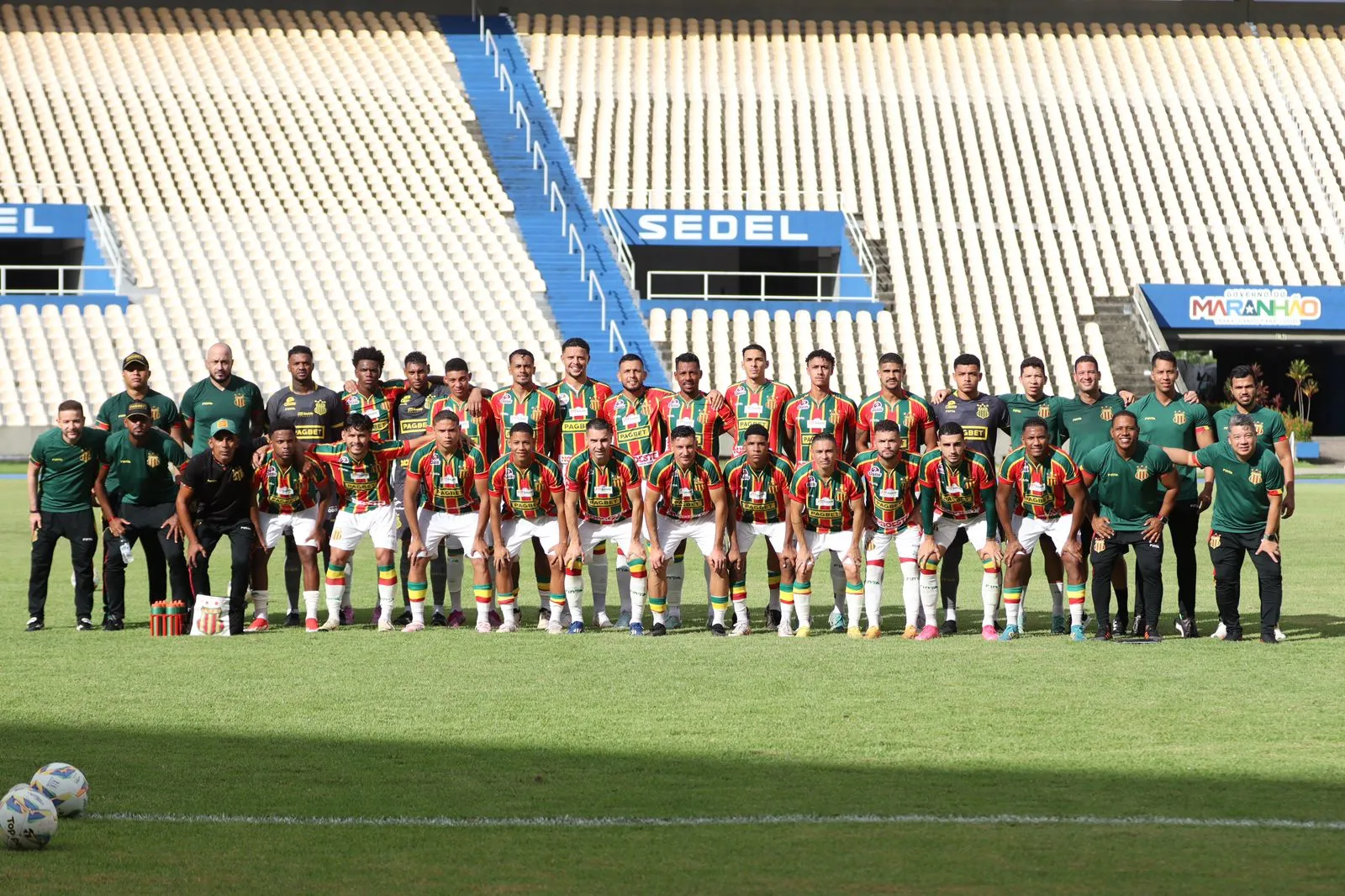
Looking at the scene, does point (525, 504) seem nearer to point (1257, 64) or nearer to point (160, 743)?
point (160, 743)

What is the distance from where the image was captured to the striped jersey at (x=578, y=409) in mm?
13148

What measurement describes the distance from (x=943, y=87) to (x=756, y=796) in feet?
124

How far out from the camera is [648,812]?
672 centimetres

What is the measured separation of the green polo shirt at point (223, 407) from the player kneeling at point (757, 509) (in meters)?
3.70

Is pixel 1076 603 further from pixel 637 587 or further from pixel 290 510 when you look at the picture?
pixel 290 510

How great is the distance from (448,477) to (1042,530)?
434 centimetres

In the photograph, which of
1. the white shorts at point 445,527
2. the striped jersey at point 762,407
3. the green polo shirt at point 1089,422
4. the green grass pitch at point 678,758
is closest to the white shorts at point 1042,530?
the green polo shirt at point 1089,422

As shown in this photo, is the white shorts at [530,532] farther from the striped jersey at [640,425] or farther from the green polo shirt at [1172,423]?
the green polo shirt at [1172,423]

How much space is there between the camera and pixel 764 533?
12.6 meters

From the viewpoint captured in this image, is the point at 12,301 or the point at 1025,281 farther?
the point at 1025,281

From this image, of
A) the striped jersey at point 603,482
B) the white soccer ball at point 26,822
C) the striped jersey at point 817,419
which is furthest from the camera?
the striped jersey at point 817,419

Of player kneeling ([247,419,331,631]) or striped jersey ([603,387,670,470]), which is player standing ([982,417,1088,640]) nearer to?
striped jersey ([603,387,670,470])

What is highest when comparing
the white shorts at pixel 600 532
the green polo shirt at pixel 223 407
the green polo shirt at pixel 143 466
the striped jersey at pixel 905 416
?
the green polo shirt at pixel 223 407

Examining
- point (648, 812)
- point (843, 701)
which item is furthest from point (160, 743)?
point (843, 701)
